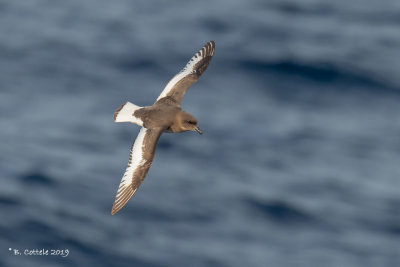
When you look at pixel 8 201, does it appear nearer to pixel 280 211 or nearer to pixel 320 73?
pixel 280 211

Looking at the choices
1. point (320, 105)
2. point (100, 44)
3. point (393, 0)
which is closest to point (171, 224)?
point (320, 105)

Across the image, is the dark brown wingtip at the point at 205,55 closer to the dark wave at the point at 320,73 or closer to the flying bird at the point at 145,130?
the flying bird at the point at 145,130

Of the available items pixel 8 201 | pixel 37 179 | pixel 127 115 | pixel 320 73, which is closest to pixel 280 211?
pixel 320 73

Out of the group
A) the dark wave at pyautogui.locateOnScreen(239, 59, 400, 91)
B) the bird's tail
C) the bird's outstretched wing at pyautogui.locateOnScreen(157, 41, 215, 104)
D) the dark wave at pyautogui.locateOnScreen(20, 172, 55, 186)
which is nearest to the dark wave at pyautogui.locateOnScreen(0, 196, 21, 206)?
the dark wave at pyautogui.locateOnScreen(20, 172, 55, 186)

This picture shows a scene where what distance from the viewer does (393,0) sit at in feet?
92.9

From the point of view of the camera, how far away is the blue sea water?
18969 millimetres

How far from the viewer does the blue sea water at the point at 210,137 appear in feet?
62.2

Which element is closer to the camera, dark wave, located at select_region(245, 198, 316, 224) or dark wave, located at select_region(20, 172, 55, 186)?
dark wave, located at select_region(20, 172, 55, 186)

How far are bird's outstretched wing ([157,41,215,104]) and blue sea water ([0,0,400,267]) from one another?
26.6 ft

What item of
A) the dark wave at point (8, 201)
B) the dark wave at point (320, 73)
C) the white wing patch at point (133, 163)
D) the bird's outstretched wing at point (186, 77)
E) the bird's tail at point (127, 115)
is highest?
the dark wave at point (320, 73)

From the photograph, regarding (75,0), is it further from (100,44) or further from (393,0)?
(393,0)

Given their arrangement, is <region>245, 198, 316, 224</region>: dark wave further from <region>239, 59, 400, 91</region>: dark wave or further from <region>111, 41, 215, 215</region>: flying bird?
<region>111, 41, 215, 215</region>: flying bird

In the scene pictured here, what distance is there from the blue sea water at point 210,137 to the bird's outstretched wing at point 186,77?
8117 millimetres

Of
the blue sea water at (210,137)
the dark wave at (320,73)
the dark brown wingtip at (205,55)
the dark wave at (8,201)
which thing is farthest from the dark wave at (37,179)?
the dark brown wingtip at (205,55)
